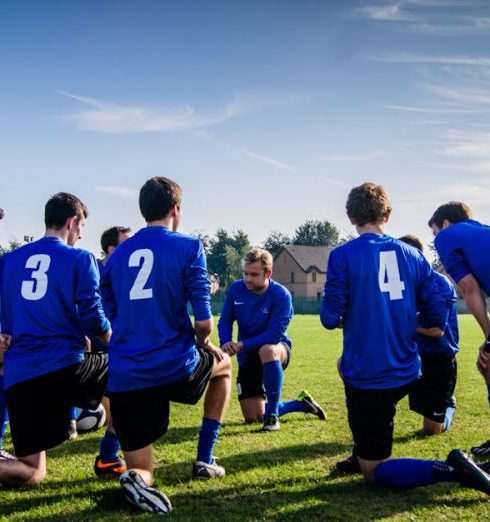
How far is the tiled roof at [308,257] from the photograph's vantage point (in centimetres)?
9012

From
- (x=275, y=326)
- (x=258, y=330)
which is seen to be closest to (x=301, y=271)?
(x=258, y=330)

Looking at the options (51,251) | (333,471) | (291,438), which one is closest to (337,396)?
(291,438)

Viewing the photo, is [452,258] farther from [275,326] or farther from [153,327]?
[275,326]

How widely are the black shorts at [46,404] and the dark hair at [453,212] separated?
355 centimetres

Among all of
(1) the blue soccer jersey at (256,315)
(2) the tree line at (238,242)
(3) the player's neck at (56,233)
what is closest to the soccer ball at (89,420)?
(1) the blue soccer jersey at (256,315)

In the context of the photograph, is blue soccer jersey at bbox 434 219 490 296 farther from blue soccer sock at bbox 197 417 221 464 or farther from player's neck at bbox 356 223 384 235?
blue soccer sock at bbox 197 417 221 464

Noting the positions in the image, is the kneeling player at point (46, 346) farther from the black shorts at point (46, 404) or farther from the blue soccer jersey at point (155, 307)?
the blue soccer jersey at point (155, 307)

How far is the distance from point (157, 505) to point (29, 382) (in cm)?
149

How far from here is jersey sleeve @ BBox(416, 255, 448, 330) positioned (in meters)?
5.00

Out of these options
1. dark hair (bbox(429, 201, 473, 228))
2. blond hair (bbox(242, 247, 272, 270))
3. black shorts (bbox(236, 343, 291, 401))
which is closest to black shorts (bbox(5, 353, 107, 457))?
blond hair (bbox(242, 247, 272, 270))

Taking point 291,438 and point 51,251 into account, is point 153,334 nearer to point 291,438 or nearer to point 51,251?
point 51,251

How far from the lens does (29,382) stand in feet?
16.0

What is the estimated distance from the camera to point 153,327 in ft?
15.0

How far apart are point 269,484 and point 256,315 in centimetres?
302
